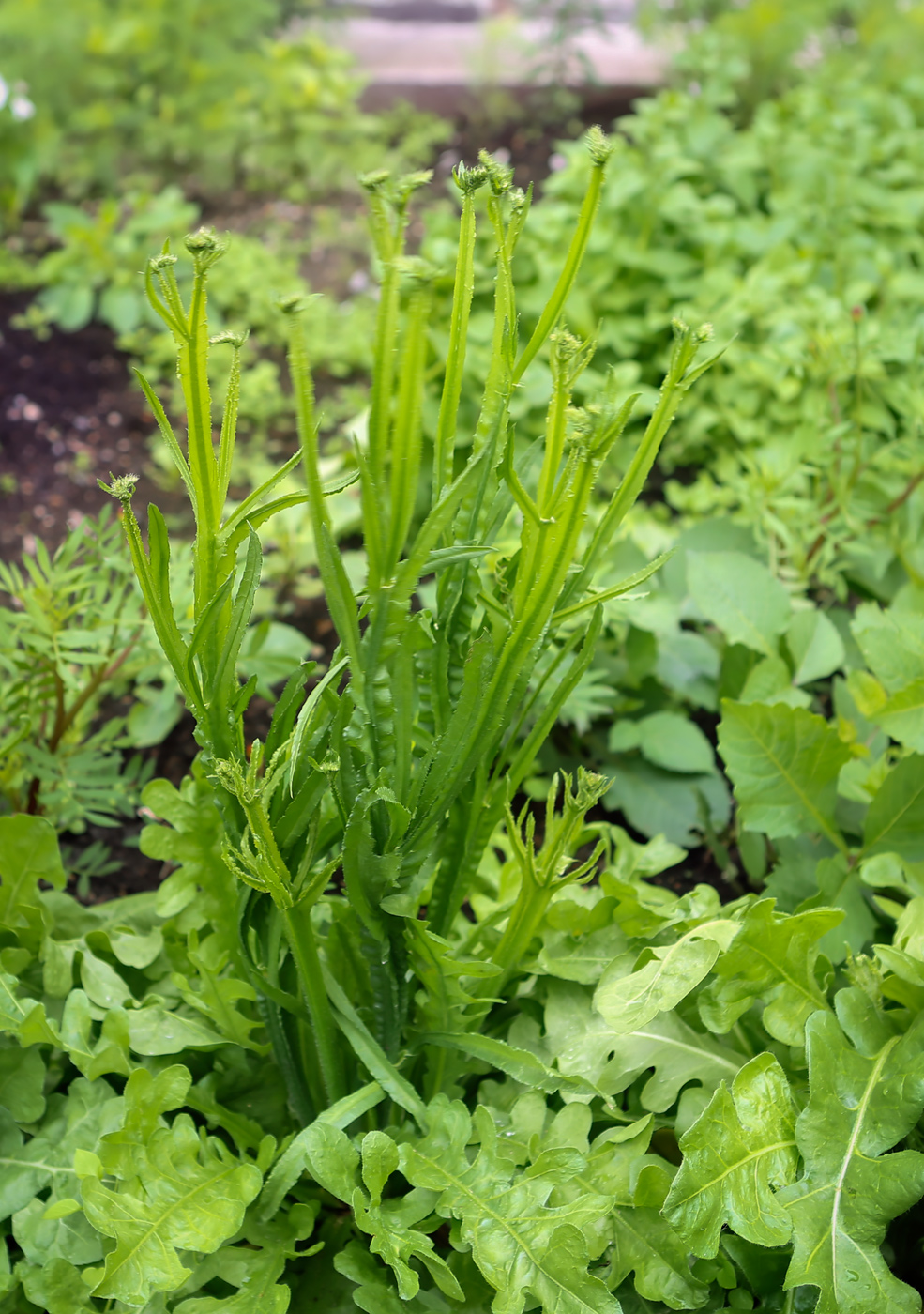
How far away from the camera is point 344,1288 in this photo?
3.49 ft

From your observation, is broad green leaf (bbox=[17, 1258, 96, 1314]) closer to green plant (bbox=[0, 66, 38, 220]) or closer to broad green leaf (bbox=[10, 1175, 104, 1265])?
broad green leaf (bbox=[10, 1175, 104, 1265])

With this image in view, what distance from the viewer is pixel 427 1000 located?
1108mm

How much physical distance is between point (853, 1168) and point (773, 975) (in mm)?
185

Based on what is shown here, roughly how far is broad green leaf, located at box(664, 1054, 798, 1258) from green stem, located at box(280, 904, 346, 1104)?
35 cm

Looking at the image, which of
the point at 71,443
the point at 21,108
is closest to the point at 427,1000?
the point at 71,443

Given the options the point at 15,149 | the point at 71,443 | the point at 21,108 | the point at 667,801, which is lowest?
the point at 667,801

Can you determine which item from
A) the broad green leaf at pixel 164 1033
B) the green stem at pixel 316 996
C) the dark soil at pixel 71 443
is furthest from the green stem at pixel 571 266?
the dark soil at pixel 71 443

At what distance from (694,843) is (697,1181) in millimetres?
785

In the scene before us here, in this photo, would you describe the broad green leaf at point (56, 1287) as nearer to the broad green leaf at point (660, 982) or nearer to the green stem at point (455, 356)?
the broad green leaf at point (660, 982)

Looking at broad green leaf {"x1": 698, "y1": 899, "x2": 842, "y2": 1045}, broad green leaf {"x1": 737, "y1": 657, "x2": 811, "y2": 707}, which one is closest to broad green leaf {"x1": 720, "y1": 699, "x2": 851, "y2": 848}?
broad green leaf {"x1": 737, "y1": 657, "x2": 811, "y2": 707}

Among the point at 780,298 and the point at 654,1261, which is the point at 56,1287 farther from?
the point at 780,298

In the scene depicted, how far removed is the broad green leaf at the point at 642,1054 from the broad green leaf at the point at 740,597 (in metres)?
0.64

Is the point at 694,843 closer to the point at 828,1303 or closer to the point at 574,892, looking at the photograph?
the point at 574,892

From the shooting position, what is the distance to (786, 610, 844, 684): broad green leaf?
153cm
